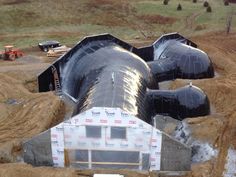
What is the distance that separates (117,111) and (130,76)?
6832 millimetres

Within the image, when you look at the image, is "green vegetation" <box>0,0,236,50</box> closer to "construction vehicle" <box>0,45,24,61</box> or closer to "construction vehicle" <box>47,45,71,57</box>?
"construction vehicle" <box>47,45,71,57</box>

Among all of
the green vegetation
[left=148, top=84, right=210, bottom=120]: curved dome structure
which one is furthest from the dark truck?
[left=148, top=84, right=210, bottom=120]: curved dome structure

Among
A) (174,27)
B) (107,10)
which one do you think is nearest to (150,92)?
(174,27)

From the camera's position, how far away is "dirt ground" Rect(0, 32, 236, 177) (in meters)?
25.9

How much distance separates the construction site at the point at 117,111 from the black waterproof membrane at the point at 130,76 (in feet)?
0.27

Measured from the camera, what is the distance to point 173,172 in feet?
86.7

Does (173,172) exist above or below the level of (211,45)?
below

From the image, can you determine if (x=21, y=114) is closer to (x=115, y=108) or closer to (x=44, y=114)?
(x=44, y=114)

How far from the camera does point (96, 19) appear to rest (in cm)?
5912

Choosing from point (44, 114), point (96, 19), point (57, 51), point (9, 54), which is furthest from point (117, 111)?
point (96, 19)

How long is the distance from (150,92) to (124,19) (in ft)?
98.8

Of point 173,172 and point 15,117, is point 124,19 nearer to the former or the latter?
point 15,117

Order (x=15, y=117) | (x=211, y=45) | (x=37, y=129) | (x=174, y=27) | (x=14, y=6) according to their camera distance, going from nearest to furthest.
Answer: (x=37, y=129), (x=15, y=117), (x=211, y=45), (x=174, y=27), (x=14, y=6)

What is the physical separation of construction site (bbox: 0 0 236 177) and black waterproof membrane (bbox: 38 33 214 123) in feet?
0.27
